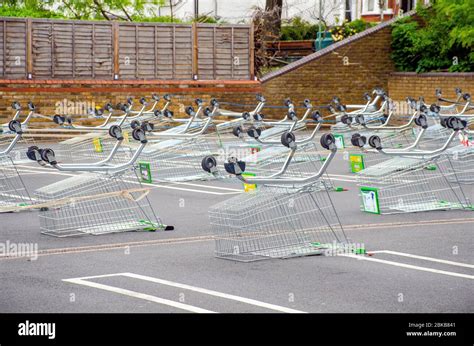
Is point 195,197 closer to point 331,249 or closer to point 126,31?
point 331,249

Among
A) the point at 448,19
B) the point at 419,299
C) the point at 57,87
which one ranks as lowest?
the point at 419,299

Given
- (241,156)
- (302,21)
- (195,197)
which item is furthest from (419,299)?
(302,21)

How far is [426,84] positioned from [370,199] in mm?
19284

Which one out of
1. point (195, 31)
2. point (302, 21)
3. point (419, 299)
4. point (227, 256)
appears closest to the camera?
point (419, 299)

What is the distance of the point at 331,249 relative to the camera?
11922mm

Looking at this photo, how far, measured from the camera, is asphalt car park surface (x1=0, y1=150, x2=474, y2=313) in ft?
31.0

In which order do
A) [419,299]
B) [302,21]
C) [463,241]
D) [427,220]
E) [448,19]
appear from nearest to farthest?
[419,299]
[463,241]
[427,220]
[448,19]
[302,21]

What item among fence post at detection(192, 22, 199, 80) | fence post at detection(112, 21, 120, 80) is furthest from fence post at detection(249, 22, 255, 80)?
fence post at detection(112, 21, 120, 80)

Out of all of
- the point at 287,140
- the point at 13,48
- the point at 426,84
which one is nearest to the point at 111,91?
the point at 13,48

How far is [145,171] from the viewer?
18047mm

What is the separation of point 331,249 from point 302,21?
3060cm

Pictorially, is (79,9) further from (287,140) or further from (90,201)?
(287,140)

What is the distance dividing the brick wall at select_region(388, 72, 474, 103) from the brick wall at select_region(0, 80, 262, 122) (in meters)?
5.35

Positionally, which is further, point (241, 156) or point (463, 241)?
point (241, 156)
